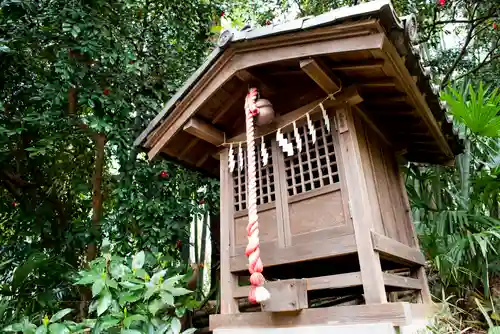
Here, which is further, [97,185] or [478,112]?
[97,185]

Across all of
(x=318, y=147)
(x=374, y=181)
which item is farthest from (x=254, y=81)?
(x=374, y=181)

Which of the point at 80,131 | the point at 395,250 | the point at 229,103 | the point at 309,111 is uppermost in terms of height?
the point at 80,131

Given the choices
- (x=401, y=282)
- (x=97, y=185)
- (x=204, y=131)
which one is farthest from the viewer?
(x=97, y=185)

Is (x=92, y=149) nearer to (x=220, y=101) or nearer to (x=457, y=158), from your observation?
(x=220, y=101)

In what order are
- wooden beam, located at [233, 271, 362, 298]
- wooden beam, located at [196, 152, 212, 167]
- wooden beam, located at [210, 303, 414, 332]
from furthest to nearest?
wooden beam, located at [196, 152, 212, 167]
wooden beam, located at [233, 271, 362, 298]
wooden beam, located at [210, 303, 414, 332]

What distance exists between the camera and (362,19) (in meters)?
2.46

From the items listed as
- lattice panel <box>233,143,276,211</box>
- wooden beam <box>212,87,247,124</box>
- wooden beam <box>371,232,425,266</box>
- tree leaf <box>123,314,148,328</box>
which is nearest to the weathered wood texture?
wooden beam <box>371,232,425,266</box>

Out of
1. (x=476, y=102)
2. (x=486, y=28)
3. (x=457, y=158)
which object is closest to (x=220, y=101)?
(x=476, y=102)

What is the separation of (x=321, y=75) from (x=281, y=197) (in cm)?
108

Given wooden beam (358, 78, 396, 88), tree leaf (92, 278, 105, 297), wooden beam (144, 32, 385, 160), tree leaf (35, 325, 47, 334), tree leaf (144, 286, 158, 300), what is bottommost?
tree leaf (35, 325, 47, 334)

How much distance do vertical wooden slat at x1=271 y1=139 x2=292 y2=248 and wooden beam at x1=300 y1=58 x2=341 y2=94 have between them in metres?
0.72

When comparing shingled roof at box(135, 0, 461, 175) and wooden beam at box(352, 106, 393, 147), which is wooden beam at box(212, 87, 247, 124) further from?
wooden beam at box(352, 106, 393, 147)

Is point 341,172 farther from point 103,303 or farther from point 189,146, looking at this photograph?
point 103,303

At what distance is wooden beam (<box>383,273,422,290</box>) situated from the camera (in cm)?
282
